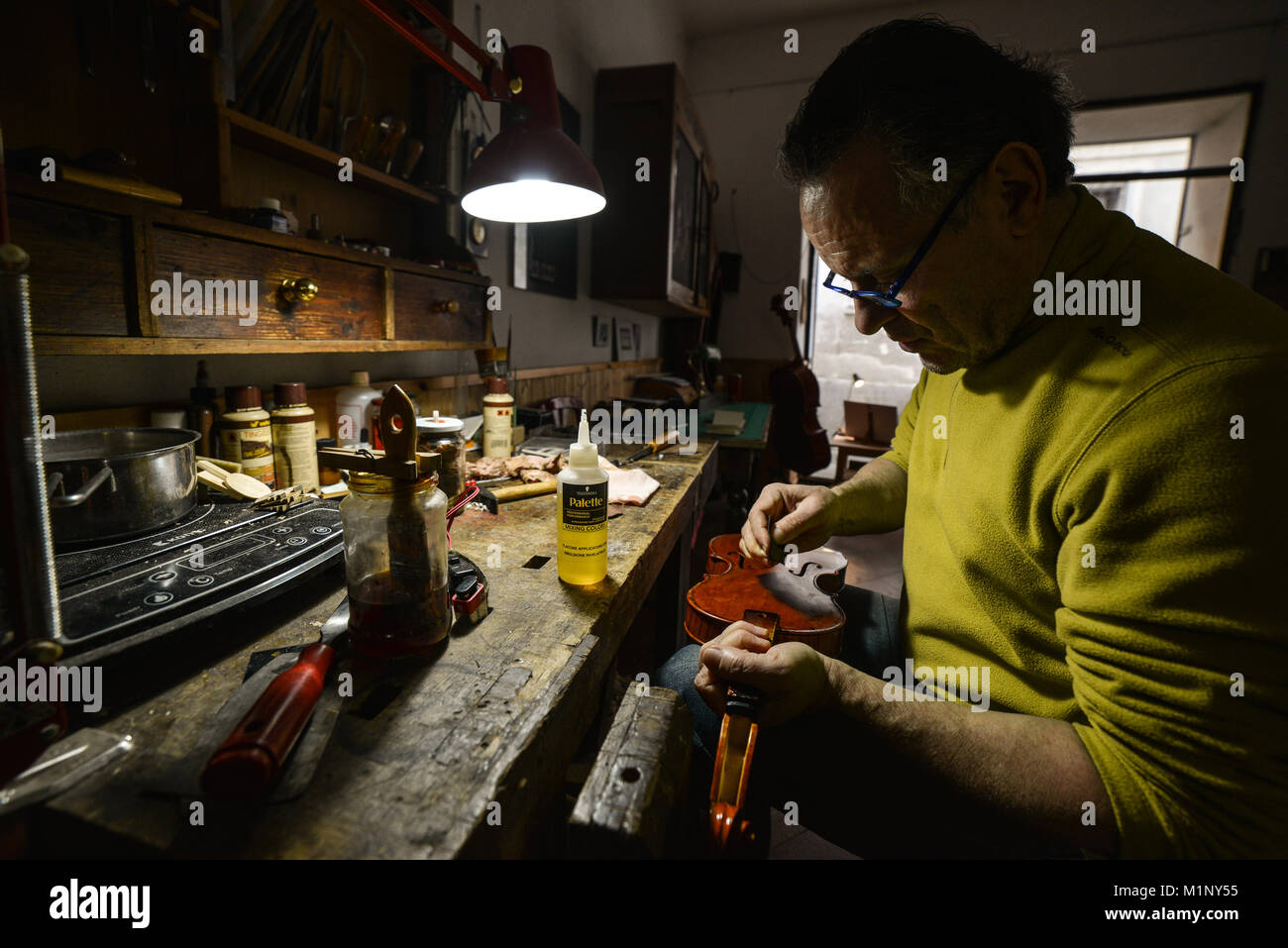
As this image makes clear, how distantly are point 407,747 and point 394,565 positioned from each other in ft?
0.76

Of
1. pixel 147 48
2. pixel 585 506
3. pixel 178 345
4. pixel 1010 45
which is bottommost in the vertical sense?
pixel 585 506

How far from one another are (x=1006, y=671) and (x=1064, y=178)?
32.1 inches

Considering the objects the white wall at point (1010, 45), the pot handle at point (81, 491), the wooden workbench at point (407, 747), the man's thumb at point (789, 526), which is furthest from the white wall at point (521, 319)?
the man's thumb at point (789, 526)

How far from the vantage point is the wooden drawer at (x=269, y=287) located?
97cm

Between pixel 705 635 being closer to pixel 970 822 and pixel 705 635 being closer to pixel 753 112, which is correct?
pixel 970 822

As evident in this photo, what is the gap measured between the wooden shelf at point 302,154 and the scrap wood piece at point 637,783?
1.33 meters

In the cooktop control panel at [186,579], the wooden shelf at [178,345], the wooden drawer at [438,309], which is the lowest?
the cooktop control panel at [186,579]

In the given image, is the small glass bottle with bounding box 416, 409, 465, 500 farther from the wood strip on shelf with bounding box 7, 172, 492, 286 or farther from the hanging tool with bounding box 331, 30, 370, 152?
the hanging tool with bounding box 331, 30, 370, 152

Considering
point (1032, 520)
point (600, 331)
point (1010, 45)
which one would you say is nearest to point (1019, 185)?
point (1032, 520)

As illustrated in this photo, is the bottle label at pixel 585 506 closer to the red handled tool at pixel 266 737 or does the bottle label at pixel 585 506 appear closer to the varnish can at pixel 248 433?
the red handled tool at pixel 266 737

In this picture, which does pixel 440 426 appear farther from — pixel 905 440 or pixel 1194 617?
pixel 1194 617

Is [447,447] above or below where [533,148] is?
below

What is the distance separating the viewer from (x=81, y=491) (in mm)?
785
